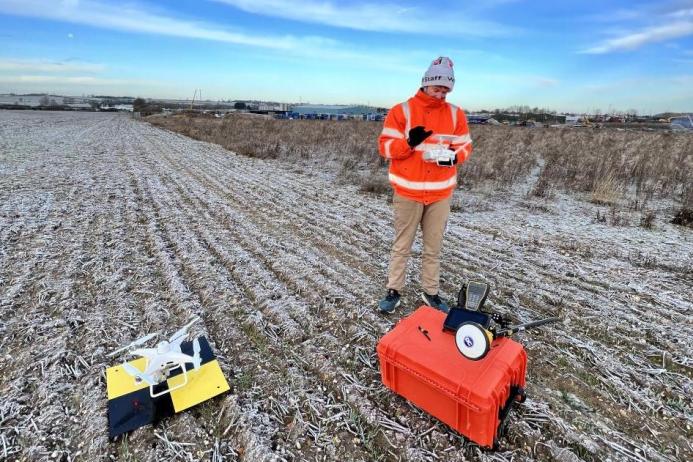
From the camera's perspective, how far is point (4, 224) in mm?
5684

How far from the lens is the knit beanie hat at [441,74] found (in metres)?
2.97

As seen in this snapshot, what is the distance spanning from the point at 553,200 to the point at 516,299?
5337 mm

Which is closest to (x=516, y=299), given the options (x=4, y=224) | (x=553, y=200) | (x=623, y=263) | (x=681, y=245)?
(x=623, y=263)

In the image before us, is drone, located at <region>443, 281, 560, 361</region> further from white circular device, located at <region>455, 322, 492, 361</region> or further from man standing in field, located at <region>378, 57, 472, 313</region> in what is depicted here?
man standing in field, located at <region>378, 57, 472, 313</region>

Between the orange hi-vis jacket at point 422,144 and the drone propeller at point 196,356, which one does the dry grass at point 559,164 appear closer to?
the orange hi-vis jacket at point 422,144

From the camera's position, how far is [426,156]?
123 inches

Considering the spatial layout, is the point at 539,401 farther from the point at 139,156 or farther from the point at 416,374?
the point at 139,156

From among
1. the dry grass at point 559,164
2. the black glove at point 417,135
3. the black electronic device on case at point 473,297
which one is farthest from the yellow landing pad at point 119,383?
the dry grass at point 559,164

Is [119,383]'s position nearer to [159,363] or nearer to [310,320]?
[159,363]

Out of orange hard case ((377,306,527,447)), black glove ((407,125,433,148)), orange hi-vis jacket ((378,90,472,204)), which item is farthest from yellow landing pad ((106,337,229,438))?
black glove ((407,125,433,148))

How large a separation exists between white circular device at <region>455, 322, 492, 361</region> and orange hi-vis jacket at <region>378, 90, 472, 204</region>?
152cm

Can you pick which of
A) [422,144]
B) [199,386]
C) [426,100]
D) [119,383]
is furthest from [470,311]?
[119,383]

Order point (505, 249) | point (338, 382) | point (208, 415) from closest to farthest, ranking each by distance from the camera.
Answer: point (208, 415) → point (338, 382) → point (505, 249)

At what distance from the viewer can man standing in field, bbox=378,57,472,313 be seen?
10.2ft
